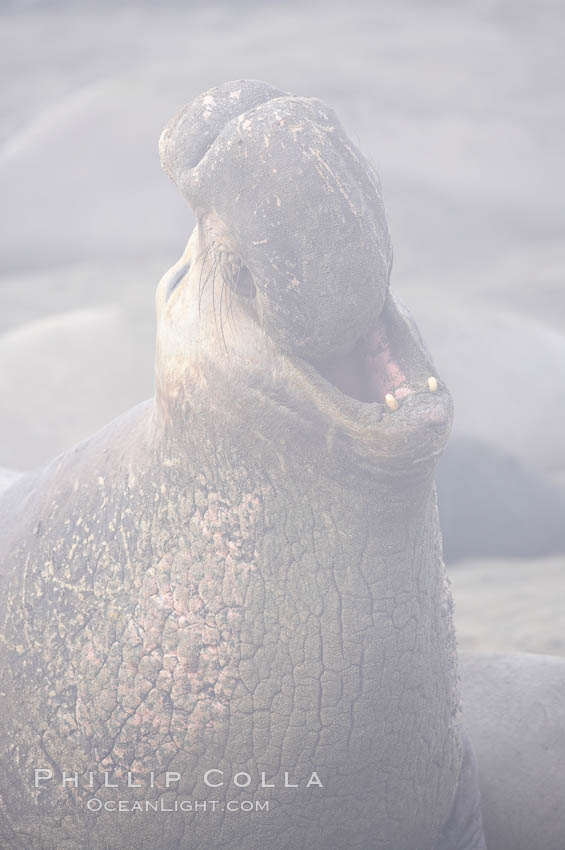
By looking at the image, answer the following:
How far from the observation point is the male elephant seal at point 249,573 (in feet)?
4.32

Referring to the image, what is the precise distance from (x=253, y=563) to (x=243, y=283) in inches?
16.0

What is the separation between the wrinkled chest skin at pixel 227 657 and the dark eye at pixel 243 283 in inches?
8.9

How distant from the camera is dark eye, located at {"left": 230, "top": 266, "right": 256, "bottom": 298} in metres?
1.36

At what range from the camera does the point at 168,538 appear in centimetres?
149

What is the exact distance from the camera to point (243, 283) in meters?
1.37

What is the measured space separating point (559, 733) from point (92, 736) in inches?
43.9

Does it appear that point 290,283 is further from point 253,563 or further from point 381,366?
point 253,563

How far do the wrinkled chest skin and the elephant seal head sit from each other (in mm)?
100

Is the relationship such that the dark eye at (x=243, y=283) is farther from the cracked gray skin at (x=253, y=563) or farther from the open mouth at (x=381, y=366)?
the open mouth at (x=381, y=366)

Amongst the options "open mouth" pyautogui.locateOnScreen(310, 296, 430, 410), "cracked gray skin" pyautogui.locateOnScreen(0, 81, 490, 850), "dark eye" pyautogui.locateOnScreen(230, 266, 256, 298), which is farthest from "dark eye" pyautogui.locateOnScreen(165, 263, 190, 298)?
"open mouth" pyautogui.locateOnScreen(310, 296, 430, 410)

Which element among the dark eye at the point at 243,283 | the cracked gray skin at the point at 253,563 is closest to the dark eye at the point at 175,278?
the cracked gray skin at the point at 253,563

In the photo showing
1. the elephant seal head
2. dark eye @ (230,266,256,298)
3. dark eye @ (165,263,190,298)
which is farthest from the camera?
dark eye @ (165,263,190,298)

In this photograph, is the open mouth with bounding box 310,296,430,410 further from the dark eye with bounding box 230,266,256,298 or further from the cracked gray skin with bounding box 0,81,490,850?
the dark eye with bounding box 230,266,256,298

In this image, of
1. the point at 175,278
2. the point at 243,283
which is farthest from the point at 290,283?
the point at 175,278
